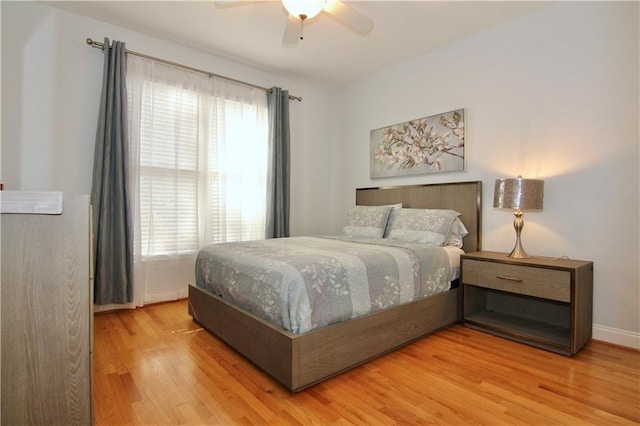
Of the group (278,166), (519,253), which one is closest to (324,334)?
(519,253)

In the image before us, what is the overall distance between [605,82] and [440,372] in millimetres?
2308

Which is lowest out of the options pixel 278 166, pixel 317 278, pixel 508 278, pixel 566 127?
pixel 508 278

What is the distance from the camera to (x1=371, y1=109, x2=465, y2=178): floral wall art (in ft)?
10.4

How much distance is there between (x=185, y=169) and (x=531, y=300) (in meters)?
3.35

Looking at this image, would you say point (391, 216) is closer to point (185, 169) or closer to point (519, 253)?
point (519, 253)

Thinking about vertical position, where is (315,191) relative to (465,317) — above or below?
above

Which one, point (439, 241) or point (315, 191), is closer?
point (439, 241)

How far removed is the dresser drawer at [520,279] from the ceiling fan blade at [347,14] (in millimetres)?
1909

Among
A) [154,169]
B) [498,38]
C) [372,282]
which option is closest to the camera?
[372,282]

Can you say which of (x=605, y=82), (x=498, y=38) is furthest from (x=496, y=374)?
(x=498, y=38)

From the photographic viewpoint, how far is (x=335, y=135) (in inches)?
180

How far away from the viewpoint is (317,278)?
179 centimetres

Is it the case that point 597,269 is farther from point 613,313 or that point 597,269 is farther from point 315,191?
point 315,191

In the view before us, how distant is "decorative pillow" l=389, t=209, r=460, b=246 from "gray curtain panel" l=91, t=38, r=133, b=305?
7.99ft
